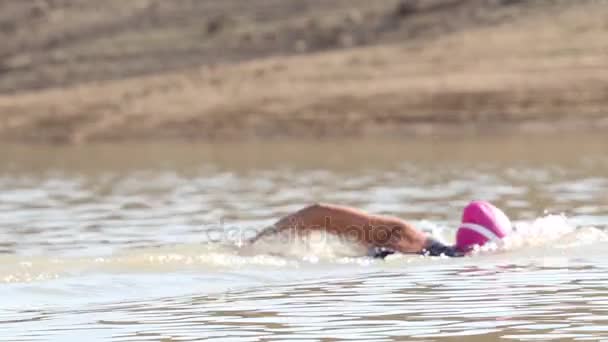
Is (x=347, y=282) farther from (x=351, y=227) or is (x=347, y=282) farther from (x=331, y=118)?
(x=331, y=118)

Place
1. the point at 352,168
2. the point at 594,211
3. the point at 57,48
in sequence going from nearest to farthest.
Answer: the point at 594,211 < the point at 352,168 < the point at 57,48

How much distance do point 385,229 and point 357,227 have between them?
219 millimetres

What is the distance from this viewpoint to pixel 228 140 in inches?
1252

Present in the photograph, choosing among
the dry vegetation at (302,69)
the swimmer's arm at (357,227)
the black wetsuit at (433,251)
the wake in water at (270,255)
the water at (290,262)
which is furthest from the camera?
the dry vegetation at (302,69)

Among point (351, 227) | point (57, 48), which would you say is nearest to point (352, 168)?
point (351, 227)

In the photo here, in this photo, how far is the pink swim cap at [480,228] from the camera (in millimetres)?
12242

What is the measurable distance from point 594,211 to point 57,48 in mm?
29829

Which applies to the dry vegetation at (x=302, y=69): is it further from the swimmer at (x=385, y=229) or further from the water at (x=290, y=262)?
the swimmer at (x=385, y=229)

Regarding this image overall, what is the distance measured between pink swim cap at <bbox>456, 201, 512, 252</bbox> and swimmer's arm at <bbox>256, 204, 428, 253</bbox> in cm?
32

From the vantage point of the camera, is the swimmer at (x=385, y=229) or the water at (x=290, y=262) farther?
the swimmer at (x=385, y=229)

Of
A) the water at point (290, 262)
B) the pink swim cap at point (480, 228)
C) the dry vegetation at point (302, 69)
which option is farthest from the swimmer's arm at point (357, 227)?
the dry vegetation at point (302, 69)

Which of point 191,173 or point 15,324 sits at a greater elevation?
point 191,173

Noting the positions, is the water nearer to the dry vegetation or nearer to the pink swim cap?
the pink swim cap

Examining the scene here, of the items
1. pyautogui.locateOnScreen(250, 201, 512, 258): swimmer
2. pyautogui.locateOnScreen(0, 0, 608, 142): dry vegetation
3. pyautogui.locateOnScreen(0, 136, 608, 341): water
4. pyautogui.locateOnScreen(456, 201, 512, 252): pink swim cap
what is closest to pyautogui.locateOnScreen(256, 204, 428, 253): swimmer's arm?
pyautogui.locateOnScreen(250, 201, 512, 258): swimmer
